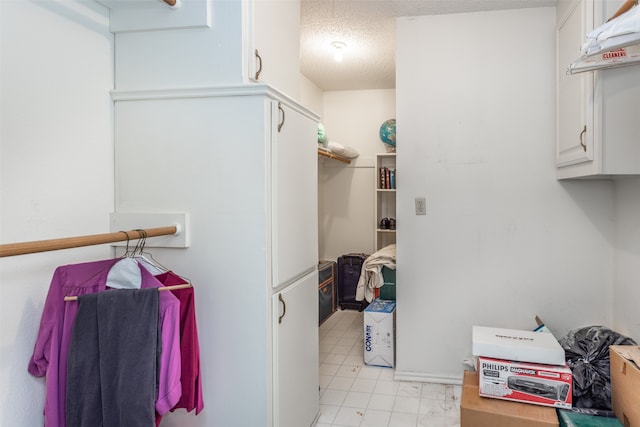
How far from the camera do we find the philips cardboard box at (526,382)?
1968mm

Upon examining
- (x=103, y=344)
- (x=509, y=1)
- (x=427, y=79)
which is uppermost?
(x=509, y=1)

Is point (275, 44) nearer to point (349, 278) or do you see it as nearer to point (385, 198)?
point (385, 198)

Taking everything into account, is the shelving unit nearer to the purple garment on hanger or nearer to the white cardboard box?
the white cardboard box

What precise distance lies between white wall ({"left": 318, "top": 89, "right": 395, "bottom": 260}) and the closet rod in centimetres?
352

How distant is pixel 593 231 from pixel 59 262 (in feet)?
9.56

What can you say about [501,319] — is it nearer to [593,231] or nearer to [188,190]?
[593,231]

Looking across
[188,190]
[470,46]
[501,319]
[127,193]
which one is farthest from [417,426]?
[470,46]

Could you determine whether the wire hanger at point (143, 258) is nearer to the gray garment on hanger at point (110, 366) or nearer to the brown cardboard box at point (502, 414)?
the gray garment on hanger at point (110, 366)

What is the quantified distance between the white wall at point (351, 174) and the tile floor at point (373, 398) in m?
1.72

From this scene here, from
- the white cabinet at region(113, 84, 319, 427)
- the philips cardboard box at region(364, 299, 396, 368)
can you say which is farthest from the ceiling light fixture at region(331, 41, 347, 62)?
the philips cardboard box at region(364, 299, 396, 368)

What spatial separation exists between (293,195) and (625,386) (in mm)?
1516

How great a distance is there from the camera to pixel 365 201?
5023 millimetres

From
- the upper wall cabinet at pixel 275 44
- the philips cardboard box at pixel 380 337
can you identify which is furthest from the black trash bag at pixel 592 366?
the upper wall cabinet at pixel 275 44

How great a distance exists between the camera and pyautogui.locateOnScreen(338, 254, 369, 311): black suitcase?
15.8 feet
